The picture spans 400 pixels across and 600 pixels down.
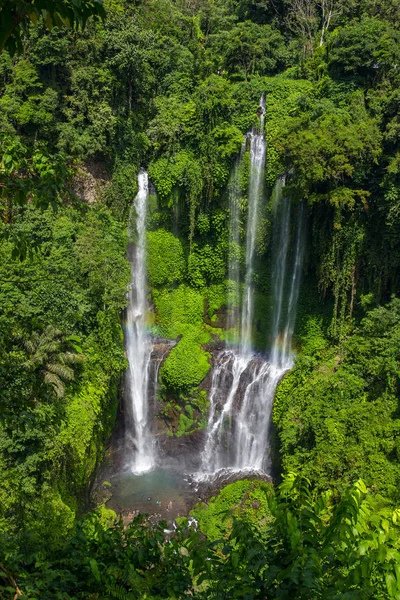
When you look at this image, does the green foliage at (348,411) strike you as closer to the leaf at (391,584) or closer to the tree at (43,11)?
the leaf at (391,584)

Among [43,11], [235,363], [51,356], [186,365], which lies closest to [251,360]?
[235,363]

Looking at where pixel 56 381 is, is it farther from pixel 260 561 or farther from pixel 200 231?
pixel 260 561

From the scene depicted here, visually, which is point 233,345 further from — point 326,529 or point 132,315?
point 326,529

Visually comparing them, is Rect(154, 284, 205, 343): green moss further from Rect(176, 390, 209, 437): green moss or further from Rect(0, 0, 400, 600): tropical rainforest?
Rect(176, 390, 209, 437): green moss

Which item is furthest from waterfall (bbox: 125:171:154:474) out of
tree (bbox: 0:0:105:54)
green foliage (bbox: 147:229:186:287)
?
tree (bbox: 0:0:105:54)

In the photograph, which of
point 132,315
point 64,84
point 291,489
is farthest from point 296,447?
point 64,84

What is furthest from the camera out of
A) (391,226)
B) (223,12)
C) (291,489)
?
(223,12)

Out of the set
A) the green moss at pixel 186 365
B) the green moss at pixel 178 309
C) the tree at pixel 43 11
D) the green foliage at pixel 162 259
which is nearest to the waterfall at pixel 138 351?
the green foliage at pixel 162 259
